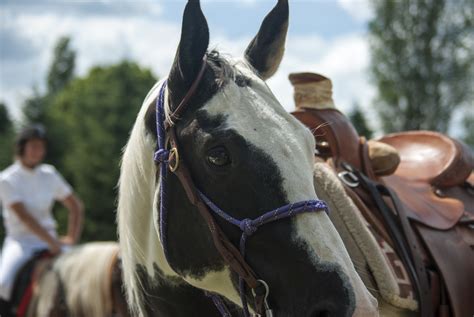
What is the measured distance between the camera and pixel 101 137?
30.2 meters

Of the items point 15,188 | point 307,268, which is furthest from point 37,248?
point 307,268

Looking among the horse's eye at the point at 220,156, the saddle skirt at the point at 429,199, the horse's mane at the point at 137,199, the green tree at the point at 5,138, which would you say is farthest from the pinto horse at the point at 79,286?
the green tree at the point at 5,138

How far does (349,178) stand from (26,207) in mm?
3804

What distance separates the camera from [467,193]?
370 cm

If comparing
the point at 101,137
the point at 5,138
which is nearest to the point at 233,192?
the point at 5,138

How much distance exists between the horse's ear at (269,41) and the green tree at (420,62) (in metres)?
23.1

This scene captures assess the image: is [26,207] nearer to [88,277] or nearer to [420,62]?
[88,277]

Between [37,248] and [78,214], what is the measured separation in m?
0.79

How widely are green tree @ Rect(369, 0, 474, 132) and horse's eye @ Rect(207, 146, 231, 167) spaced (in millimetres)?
23581

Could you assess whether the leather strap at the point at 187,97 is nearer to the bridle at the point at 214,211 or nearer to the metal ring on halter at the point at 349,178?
the bridle at the point at 214,211

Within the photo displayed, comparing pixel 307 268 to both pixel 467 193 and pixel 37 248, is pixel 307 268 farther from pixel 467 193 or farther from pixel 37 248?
pixel 37 248

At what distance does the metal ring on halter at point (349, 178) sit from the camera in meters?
3.01

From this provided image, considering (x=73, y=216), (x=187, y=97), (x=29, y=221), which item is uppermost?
(x=187, y=97)

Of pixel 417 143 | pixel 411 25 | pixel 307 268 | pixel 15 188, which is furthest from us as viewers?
pixel 411 25
